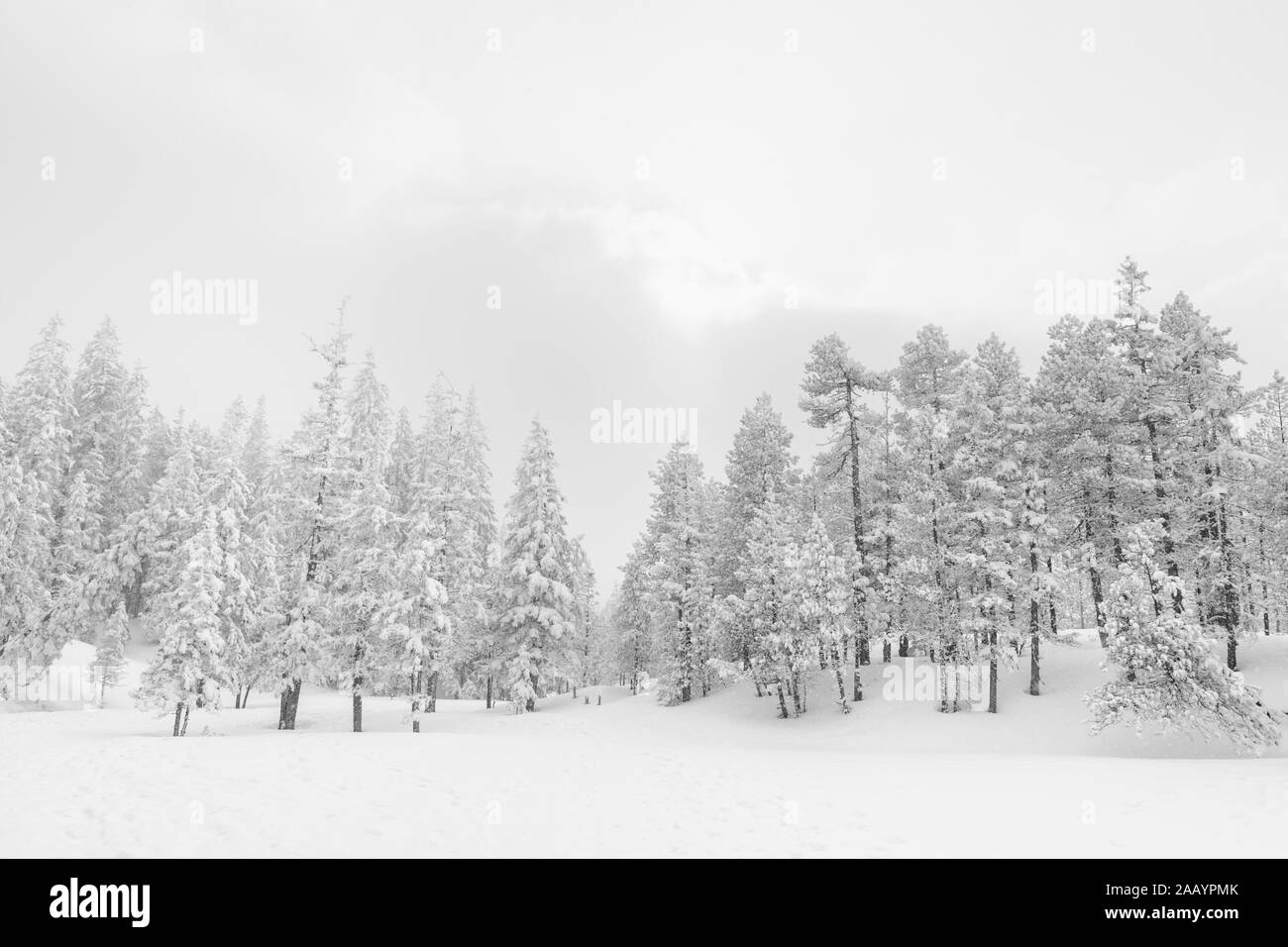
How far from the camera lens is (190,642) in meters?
22.6

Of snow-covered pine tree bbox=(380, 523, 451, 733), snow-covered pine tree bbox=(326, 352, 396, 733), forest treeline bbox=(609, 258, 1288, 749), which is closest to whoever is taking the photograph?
forest treeline bbox=(609, 258, 1288, 749)

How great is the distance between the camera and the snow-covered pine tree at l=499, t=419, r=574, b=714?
34094 mm

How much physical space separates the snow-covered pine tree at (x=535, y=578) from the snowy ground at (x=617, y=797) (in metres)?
13.0

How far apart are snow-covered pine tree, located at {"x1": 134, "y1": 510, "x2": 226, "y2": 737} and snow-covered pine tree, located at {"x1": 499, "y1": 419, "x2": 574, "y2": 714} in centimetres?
1431

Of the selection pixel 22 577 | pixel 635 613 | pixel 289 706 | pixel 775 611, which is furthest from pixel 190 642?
pixel 635 613

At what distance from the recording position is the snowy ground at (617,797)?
8.77 metres

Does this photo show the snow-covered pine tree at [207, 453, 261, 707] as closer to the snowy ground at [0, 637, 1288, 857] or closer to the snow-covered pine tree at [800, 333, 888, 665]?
the snowy ground at [0, 637, 1288, 857]

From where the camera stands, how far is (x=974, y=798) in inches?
447

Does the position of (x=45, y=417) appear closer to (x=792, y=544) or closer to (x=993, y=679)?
(x=792, y=544)

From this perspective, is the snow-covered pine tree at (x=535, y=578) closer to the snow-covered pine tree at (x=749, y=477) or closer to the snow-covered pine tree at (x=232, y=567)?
the snow-covered pine tree at (x=749, y=477)

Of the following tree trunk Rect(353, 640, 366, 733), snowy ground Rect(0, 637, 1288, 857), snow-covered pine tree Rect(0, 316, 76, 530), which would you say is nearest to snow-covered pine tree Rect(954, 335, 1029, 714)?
snowy ground Rect(0, 637, 1288, 857)
